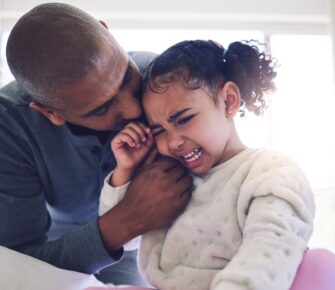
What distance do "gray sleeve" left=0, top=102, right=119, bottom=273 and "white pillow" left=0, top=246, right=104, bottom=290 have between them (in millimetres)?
47

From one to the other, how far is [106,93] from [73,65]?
8cm

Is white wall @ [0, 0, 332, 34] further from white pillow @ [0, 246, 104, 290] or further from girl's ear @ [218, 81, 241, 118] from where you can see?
white pillow @ [0, 246, 104, 290]

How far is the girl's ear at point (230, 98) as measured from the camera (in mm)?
880

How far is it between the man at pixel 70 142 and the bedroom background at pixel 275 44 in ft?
4.26

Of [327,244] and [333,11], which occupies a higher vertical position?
[333,11]

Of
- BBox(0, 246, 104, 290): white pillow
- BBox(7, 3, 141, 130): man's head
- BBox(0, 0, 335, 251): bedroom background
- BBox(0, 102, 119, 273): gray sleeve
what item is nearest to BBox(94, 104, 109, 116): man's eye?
BBox(7, 3, 141, 130): man's head

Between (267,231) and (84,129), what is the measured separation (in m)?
0.56

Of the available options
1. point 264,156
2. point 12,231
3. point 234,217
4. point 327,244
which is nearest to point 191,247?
point 234,217

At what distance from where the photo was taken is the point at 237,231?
729 millimetres

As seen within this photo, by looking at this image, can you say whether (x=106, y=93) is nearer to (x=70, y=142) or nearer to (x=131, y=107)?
(x=131, y=107)

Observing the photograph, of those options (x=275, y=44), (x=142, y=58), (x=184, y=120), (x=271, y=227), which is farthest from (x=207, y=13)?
(x=271, y=227)

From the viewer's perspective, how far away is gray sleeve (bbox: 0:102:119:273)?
930mm

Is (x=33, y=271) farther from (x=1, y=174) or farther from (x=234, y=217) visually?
(x=234, y=217)

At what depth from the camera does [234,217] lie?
0.74m
